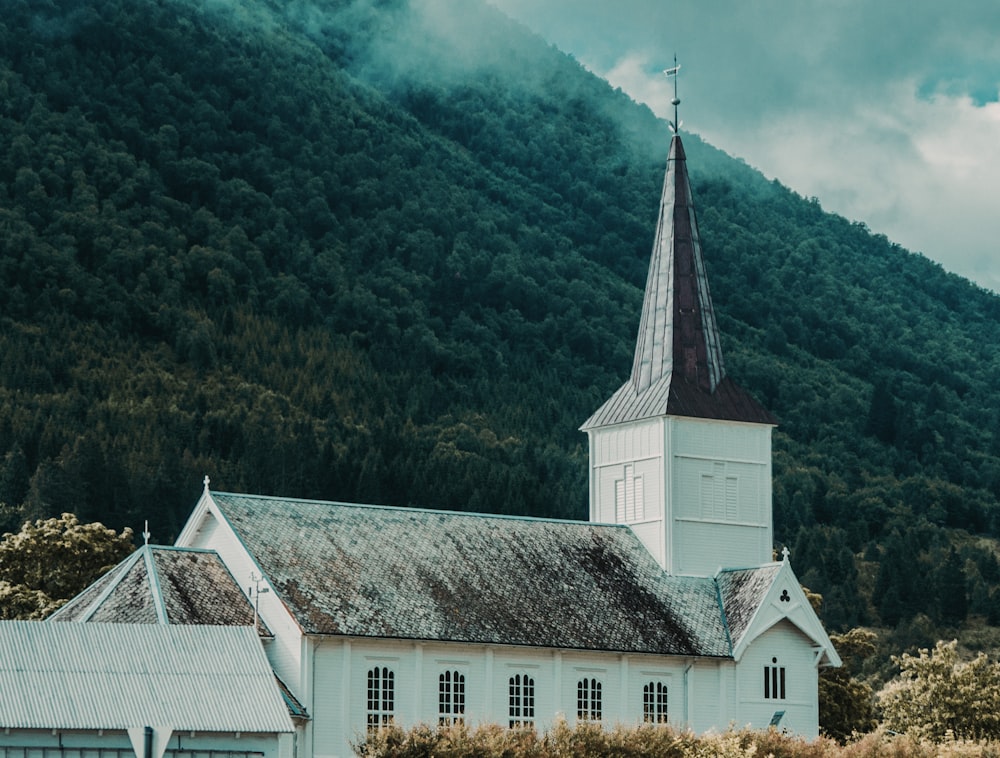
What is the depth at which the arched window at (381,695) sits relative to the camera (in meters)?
64.4

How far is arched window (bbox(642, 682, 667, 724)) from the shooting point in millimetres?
70000

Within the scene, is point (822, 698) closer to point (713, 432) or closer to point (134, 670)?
point (713, 432)

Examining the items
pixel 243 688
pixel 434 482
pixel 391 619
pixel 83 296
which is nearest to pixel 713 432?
pixel 391 619

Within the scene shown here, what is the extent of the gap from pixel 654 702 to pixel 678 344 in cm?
1609

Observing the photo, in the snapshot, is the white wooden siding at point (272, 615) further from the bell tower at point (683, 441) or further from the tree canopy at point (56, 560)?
the bell tower at point (683, 441)

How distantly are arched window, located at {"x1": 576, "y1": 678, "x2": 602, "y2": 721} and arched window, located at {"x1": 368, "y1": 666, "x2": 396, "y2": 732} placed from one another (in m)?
7.47

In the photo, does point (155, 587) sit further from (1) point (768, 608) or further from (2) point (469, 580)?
(1) point (768, 608)

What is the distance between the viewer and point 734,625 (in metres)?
72.5

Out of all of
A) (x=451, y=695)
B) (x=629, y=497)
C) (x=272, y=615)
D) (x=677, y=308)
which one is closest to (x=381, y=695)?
(x=451, y=695)

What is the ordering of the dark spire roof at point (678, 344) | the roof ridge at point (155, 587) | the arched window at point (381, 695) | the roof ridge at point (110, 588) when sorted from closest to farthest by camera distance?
the roof ridge at point (155, 587) < the roof ridge at point (110, 588) < the arched window at point (381, 695) < the dark spire roof at point (678, 344)

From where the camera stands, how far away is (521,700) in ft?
223

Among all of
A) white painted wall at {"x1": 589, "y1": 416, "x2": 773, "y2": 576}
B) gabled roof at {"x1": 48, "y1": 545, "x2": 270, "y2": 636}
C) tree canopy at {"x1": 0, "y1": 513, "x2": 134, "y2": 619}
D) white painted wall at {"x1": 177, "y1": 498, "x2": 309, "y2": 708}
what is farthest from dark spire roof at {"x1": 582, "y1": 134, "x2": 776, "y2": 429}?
tree canopy at {"x1": 0, "y1": 513, "x2": 134, "y2": 619}

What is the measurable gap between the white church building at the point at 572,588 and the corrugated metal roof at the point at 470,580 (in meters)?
0.08

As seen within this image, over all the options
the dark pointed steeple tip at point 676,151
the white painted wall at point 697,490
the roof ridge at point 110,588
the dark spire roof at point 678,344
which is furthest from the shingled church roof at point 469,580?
the dark pointed steeple tip at point 676,151
